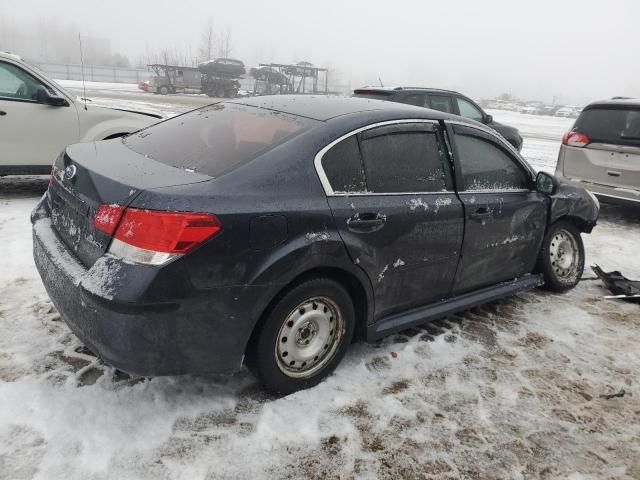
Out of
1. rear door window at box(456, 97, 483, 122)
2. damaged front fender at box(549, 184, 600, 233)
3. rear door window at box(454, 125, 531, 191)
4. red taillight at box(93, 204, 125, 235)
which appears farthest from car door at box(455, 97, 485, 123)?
red taillight at box(93, 204, 125, 235)

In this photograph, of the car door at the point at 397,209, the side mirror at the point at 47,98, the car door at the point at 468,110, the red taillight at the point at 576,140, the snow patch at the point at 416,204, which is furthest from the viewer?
the car door at the point at 468,110

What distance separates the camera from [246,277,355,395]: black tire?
2734mm

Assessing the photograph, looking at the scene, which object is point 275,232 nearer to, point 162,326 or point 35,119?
point 162,326

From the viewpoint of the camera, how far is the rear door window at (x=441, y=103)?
9070 mm

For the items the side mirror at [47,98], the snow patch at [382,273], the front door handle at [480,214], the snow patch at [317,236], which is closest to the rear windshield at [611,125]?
→ the front door handle at [480,214]

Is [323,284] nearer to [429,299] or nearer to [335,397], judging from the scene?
[335,397]

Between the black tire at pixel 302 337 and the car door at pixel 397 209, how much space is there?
24cm

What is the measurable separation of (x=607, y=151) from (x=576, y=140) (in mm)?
511

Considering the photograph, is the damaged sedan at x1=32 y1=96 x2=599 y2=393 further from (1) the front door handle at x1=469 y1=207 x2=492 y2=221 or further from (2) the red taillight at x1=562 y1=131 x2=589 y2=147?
(2) the red taillight at x1=562 y1=131 x2=589 y2=147

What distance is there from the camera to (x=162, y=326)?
238 cm

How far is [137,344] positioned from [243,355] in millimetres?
556

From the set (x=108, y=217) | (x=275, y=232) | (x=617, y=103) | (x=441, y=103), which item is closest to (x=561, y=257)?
(x=275, y=232)

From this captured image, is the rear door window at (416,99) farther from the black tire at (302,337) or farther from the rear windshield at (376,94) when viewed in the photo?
the black tire at (302,337)

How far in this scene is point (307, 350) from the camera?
2.99m
